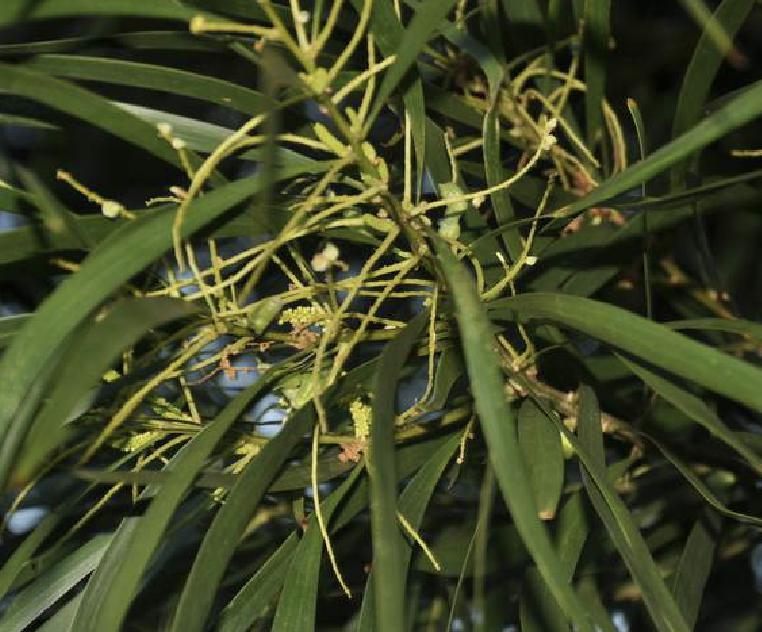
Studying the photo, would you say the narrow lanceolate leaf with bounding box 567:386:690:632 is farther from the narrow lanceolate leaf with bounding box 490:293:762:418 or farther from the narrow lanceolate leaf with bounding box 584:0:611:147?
the narrow lanceolate leaf with bounding box 584:0:611:147

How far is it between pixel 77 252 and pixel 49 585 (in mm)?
135

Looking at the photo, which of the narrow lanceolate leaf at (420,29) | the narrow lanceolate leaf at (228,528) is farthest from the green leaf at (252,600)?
the narrow lanceolate leaf at (420,29)

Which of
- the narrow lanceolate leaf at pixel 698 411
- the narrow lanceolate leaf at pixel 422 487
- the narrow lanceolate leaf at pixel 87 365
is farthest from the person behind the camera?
the narrow lanceolate leaf at pixel 422 487

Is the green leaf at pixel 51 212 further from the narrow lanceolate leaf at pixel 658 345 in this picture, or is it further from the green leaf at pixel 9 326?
the narrow lanceolate leaf at pixel 658 345

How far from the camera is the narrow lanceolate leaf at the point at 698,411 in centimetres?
42

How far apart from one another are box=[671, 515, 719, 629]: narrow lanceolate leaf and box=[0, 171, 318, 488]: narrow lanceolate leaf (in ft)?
1.01

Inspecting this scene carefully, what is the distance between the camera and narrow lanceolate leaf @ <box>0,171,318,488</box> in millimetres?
343

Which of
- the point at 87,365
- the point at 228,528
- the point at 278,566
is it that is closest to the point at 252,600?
the point at 278,566

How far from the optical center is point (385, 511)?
34 centimetres

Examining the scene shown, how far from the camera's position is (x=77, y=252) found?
1.77 feet

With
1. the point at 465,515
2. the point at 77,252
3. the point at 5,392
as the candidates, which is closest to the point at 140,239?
the point at 5,392

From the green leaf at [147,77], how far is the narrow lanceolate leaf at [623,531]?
0.16 meters

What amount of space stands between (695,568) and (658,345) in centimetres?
26

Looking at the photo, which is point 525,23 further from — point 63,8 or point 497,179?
point 63,8
